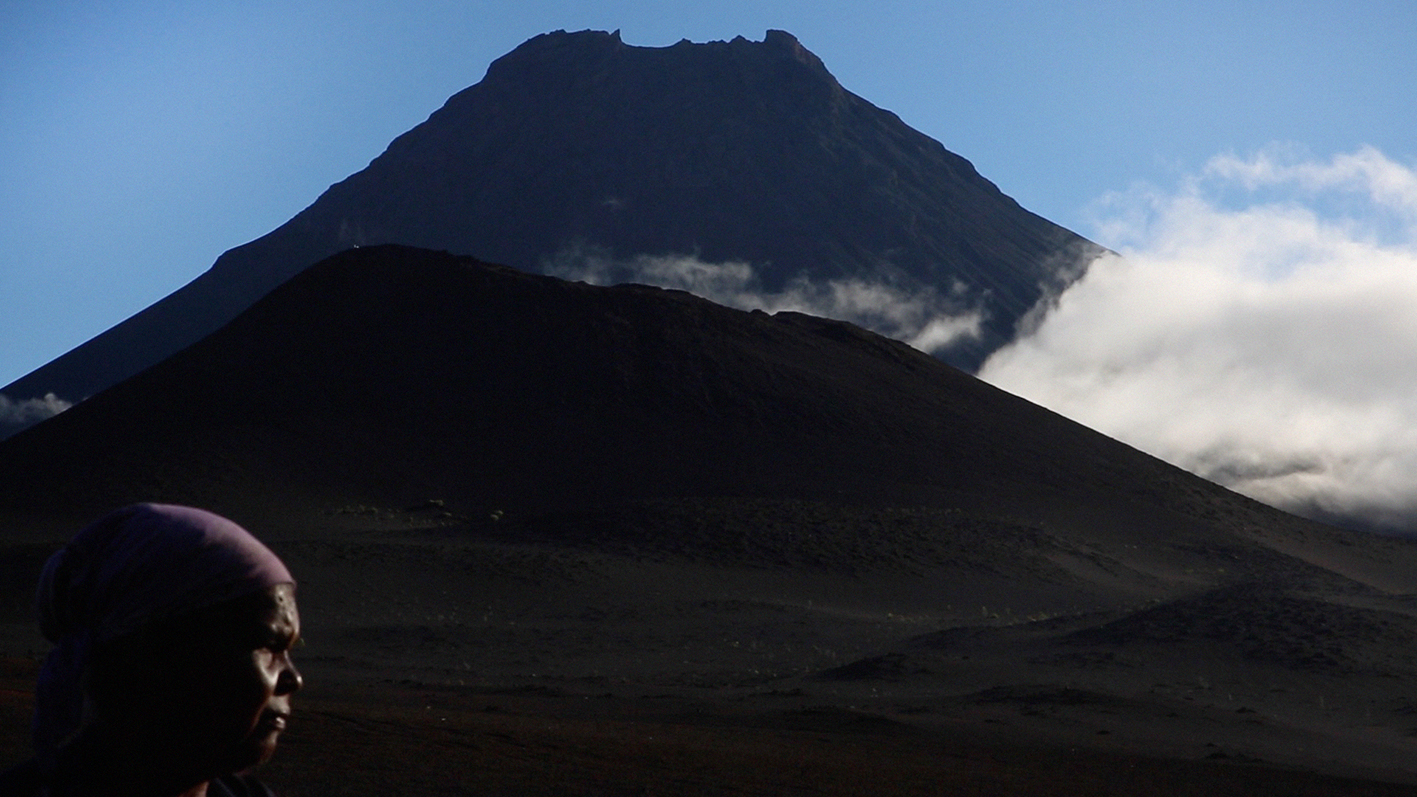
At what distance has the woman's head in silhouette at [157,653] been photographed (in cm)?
166

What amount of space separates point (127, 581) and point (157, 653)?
0.09 metres

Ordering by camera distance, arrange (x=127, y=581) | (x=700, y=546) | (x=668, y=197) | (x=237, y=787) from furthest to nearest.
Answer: (x=668, y=197), (x=700, y=546), (x=237, y=787), (x=127, y=581)

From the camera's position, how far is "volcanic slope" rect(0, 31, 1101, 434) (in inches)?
4491

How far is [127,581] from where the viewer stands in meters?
1.66

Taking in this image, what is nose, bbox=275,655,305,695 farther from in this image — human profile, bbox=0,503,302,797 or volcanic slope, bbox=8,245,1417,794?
volcanic slope, bbox=8,245,1417,794

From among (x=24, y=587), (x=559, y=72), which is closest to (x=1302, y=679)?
(x=24, y=587)

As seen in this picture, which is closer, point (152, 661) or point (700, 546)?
point (152, 661)

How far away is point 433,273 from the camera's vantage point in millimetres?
70750

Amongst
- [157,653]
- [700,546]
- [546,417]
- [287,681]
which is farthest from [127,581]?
[546,417]

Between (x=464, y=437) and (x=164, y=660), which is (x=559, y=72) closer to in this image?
(x=464, y=437)

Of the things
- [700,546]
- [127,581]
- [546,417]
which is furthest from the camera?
[546,417]

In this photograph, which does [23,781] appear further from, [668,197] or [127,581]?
[668,197]

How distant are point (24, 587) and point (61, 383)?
276 ft

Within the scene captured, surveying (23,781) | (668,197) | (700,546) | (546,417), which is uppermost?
(668,197)
